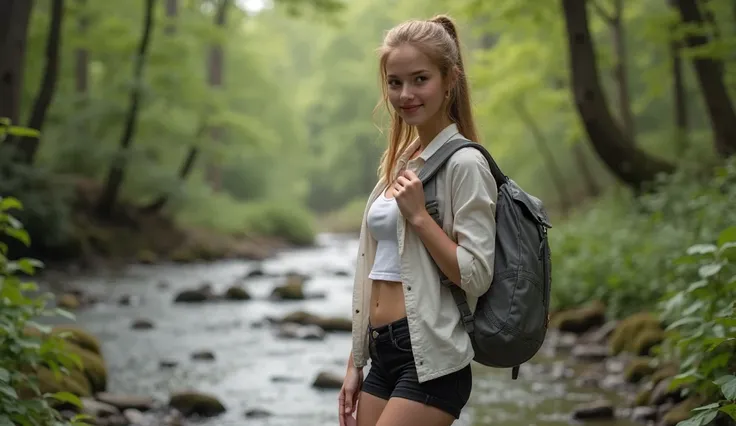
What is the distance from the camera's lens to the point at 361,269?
2918 millimetres

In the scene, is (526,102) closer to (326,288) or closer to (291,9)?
(291,9)

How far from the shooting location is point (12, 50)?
12.4 m

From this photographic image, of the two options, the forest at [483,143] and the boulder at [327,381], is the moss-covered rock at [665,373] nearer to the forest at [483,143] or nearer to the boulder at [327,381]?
the forest at [483,143]

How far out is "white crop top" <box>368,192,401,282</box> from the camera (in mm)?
2756

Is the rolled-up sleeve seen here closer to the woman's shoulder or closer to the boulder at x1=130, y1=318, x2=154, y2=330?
the woman's shoulder

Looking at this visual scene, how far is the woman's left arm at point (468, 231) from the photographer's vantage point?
2.52m

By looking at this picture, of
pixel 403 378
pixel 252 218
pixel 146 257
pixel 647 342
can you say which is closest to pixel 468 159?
pixel 403 378

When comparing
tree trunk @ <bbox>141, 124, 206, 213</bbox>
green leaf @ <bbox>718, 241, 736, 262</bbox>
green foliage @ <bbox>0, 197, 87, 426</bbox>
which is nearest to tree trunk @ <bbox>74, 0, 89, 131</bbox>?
tree trunk @ <bbox>141, 124, 206, 213</bbox>

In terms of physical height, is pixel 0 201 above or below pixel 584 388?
above

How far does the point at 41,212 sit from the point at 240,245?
29.2 ft

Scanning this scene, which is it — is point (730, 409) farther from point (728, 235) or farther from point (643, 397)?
point (643, 397)

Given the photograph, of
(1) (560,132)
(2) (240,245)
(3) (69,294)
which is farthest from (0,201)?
(1) (560,132)

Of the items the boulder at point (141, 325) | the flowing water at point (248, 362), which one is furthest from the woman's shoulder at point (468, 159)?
the boulder at point (141, 325)

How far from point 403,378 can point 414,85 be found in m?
0.89
